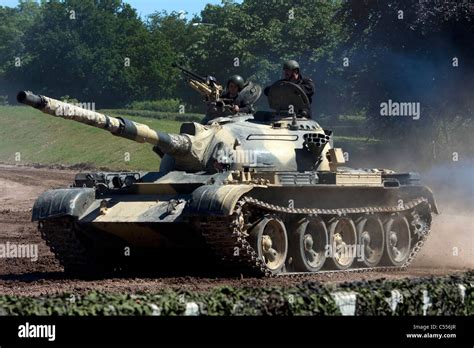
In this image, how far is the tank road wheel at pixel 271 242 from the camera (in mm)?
19000

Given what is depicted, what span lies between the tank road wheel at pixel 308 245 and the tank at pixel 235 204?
0.02m

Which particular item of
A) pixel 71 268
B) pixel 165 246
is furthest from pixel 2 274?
pixel 165 246

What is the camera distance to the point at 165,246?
19.6 meters

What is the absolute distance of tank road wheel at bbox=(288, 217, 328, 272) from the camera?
2025 centimetres

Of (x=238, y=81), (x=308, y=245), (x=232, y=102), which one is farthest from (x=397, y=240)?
(x=238, y=81)

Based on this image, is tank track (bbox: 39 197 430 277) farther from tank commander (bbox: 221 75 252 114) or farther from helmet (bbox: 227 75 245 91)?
helmet (bbox: 227 75 245 91)

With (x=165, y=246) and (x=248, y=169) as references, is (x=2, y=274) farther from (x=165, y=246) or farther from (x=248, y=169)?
(x=248, y=169)

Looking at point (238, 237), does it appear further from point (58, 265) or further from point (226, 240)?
point (58, 265)

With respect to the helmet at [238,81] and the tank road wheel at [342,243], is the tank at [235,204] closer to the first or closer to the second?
the tank road wheel at [342,243]

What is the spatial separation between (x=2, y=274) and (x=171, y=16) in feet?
224

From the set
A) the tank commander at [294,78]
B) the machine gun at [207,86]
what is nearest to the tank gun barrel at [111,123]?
the machine gun at [207,86]

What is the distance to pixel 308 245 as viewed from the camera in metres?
20.6

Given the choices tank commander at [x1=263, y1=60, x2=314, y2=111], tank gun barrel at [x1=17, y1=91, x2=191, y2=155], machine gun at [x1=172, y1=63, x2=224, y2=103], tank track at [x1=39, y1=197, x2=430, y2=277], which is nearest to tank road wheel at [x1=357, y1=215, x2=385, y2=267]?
tank track at [x1=39, y1=197, x2=430, y2=277]

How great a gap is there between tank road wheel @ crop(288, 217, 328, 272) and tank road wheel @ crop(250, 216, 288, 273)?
0.35 metres
